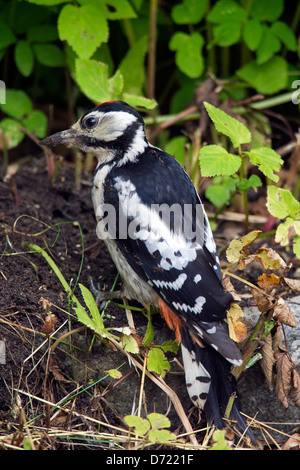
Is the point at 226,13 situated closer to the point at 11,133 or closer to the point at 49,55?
the point at 49,55

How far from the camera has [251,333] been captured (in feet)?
9.10

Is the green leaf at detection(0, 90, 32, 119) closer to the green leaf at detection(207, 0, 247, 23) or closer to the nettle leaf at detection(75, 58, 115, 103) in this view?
the nettle leaf at detection(75, 58, 115, 103)

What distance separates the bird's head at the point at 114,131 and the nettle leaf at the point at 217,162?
42cm

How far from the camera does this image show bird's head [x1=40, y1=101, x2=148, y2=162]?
3.09m

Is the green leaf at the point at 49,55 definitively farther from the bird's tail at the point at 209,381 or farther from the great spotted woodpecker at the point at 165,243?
the bird's tail at the point at 209,381

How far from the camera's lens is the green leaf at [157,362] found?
267 cm

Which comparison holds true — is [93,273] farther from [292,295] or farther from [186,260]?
[292,295]

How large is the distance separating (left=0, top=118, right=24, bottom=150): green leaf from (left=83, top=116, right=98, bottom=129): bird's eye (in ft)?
3.29

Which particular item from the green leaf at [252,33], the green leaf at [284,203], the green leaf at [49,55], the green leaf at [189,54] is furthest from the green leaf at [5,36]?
the green leaf at [284,203]

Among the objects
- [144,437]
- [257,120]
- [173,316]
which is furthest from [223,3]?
[144,437]

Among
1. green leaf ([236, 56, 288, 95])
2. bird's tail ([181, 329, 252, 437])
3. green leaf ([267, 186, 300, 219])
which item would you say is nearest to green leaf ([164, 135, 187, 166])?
green leaf ([236, 56, 288, 95])

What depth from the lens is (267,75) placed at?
4.20m

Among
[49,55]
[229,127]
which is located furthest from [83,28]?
[229,127]

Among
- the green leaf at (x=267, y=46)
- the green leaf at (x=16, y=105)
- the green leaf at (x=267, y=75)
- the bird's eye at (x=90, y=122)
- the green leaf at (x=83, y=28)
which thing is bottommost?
the green leaf at (x=16, y=105)
